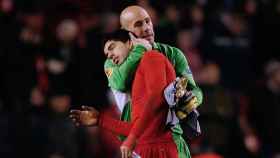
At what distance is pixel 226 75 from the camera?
9359 mm

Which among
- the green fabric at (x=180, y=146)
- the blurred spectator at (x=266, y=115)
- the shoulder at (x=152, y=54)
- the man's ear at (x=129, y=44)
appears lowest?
the blurred spectator at (x=266, y=115)

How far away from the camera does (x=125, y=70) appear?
408cm

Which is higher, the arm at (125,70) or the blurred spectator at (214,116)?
the arm at (125,70)

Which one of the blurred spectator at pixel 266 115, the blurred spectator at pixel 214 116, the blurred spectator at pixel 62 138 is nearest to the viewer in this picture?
the blurred spectator at pixel 62 138

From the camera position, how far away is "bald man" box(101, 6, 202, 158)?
13.3ft

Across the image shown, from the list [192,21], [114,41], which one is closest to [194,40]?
[192,21]

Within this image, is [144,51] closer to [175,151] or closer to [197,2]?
[175,151]

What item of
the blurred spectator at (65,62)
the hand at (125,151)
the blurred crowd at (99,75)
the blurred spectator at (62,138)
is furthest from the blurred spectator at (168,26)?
the hand at (125,151)

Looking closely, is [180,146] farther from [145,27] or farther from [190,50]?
[190,50]

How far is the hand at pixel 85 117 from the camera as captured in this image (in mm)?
3957

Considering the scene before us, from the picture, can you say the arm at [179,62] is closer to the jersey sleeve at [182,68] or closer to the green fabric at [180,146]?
the jersey sleeve at [182,68]

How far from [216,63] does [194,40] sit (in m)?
0.44

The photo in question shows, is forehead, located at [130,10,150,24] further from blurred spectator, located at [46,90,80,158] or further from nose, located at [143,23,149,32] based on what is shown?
blurred spectator, located at [46,90,80,158]

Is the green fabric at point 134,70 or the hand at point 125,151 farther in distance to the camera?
the green fabric at point 134,70
